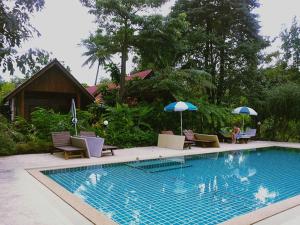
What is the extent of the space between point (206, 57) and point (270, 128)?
280 inches

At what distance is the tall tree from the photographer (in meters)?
21.2

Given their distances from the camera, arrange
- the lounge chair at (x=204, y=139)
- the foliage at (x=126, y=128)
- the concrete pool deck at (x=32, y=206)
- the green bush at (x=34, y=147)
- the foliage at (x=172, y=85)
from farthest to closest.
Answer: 1. the foliage at (x=172, y=85)
2. the lounge chair at (x=204, y=139)
3. the foliage at (x=126, y=128)
4. the green bush at (x=34, y=147)
5. the concrete pool deck at (x=32, y=206)

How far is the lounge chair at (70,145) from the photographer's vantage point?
1106cm

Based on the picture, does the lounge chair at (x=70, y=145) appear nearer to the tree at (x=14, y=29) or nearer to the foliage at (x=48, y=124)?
the foliage at (x=48, y=124)

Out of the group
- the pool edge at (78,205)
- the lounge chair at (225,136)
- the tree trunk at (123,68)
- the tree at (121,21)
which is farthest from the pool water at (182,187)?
the tree at (121,21)

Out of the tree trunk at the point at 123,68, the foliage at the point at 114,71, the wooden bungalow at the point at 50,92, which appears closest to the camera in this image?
the wooden bungalow at the point at 50,92

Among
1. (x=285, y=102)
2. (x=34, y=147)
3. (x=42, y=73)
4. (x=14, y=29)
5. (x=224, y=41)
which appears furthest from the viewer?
(x=224, y=41)

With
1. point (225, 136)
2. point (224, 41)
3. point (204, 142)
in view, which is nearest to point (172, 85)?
point (204, 142)

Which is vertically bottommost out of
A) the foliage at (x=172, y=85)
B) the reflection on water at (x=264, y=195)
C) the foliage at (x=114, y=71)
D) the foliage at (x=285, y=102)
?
the reflection on water at (x=264, y=195)

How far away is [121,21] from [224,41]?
343 inches

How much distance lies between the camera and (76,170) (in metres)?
9.35

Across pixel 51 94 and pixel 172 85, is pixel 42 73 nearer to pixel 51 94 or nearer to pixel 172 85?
pixel 51 94

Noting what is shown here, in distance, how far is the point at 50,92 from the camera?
1964 centimetres

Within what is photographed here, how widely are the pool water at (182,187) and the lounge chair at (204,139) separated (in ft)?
10.8
